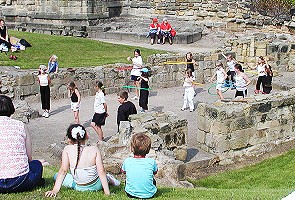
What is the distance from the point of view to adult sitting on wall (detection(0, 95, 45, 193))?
6.90 meters

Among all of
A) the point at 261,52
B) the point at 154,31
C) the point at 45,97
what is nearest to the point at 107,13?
the point at 154,31

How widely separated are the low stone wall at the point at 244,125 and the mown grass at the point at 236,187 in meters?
0.48

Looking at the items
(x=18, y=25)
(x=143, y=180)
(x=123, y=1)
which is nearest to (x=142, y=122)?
(x=143, y=180)

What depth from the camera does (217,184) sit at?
443 inches

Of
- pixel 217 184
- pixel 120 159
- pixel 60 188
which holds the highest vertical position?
pixel 60 188

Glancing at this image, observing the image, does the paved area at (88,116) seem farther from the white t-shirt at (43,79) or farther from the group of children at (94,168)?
the group of children at (94,168)

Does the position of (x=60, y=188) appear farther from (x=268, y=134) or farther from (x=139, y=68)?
(x=139, y=68)

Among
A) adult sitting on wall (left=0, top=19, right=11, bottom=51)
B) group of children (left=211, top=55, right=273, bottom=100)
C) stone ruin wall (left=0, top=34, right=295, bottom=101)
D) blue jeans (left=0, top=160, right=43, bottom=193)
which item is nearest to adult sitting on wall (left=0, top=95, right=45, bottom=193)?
blue jeans (left=0, top=160, right=43, bottom=193)

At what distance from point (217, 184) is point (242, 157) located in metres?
1.71

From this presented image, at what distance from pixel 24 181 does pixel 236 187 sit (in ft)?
17.5

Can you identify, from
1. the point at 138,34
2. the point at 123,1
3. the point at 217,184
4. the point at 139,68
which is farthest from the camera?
the point at 123,1

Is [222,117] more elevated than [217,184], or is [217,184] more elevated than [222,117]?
[222,117]

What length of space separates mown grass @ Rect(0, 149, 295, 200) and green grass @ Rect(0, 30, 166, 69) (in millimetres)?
9527

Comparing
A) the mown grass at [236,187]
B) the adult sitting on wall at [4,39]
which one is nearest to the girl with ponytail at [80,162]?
the mown grass at [236,187]
